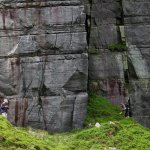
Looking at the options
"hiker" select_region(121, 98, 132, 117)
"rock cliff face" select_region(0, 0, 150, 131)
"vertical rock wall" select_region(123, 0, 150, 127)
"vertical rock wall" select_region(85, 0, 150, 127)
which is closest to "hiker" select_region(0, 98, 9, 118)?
"rock cliff face" select_region(0, 0, 150, 131)

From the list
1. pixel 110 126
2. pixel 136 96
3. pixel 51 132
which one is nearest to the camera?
pixel 110 126

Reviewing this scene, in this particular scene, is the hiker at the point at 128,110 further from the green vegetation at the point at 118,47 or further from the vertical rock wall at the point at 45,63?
the green vegetation at the point at 118,47

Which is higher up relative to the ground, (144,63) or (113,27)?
(113,27)

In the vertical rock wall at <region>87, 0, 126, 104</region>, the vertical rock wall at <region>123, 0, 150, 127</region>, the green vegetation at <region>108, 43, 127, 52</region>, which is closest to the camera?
the vertical rock wall at <region>123, 0, 150, 127</region>

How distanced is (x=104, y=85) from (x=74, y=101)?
2780mm

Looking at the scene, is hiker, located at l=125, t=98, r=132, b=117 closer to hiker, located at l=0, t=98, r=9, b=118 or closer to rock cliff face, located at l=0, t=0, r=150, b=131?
rock cliff face, located at l=0, t=0, r=150, b=131

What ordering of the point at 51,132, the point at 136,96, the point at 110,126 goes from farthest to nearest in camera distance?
the point at 136,96
the point at 51,132
the point at 110,126

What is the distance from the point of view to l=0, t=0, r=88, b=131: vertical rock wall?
20750 millimetres

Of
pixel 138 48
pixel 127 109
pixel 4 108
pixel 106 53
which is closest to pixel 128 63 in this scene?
pixel 138 48

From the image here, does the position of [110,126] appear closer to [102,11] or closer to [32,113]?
[32,113]

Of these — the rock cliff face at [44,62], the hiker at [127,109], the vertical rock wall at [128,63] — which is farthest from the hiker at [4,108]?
the hiker at [127,109]

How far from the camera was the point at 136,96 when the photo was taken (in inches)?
893

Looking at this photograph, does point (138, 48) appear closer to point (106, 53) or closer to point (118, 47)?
point (118, 47)

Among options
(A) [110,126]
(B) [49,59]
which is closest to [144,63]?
(B) [49,59]
